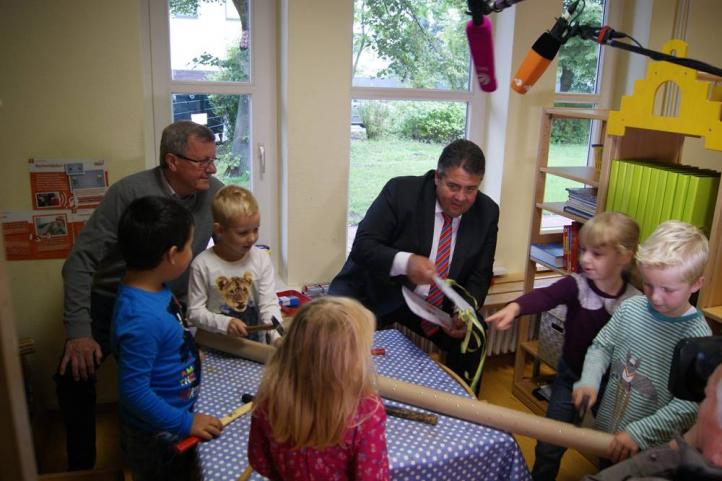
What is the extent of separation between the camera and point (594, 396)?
1762 mm

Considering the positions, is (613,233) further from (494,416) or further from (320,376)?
(320,376)

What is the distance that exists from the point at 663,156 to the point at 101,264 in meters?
2.35

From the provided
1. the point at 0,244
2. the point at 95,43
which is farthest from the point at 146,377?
the point at 95,43

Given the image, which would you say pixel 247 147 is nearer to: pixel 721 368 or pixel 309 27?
pixel 309 27

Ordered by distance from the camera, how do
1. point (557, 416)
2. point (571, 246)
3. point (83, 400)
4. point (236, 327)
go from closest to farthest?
point (236, 327), point (557, 416), point (83, 400), point (571, 246)

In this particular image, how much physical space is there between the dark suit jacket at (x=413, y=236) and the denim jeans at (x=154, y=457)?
111cm

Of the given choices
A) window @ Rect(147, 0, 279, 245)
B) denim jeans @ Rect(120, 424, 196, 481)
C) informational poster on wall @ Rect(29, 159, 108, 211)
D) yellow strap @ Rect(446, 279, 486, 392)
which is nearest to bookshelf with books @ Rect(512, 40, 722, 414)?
yellow strap @ Rect(446, 279, 486, 392)

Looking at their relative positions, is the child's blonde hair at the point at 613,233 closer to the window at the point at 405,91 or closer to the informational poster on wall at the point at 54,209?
the window at the point at 405,91

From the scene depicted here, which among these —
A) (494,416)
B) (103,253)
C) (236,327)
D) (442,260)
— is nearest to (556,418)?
(494,416)

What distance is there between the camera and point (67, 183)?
2.49m

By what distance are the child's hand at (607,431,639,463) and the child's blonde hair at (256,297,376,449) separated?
878 millimetres

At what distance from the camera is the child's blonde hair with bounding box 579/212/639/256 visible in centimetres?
189

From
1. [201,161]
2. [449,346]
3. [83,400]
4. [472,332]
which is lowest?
[83,400]

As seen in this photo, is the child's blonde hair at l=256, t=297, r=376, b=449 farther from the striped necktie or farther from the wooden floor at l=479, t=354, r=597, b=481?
the wooden floor at l=479, t=354, r=597, b=481
